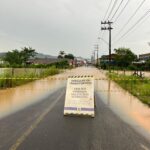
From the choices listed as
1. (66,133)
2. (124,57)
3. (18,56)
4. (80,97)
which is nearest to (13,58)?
(18,56)

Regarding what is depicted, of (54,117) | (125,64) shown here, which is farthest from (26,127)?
(125,64)

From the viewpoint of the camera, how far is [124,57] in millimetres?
98500

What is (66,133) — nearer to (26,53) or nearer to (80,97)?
(80,97)

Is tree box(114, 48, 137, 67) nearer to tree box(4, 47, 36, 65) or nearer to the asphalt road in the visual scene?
tree box(4, 47, 36, 65)

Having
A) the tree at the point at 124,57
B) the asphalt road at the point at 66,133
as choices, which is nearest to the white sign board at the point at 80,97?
the asphalt road at the point at 66,133

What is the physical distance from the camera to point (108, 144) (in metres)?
7.39

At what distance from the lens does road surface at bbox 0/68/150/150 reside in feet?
23.6

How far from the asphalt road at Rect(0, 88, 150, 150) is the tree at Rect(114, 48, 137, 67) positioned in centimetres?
8779

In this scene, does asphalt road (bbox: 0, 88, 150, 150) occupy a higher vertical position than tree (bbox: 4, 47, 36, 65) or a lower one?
lower

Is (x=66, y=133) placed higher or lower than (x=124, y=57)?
lower

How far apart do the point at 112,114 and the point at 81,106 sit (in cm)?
140

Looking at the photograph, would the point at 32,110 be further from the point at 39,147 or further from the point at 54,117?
the point at 39,147

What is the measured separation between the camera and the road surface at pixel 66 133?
7188mm

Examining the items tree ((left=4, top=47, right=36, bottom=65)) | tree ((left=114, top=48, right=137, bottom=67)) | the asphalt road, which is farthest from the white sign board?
tree ((left=114, top=48, right=137, bottom=67))
